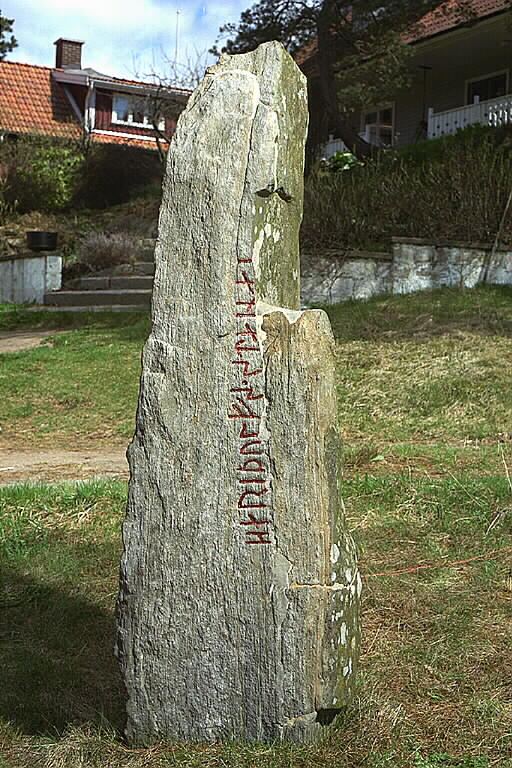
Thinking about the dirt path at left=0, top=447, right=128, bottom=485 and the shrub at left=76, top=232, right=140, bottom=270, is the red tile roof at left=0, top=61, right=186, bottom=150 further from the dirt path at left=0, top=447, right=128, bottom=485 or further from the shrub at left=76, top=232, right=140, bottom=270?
the dirt path at left=0, top=447, right=128, bottom=485

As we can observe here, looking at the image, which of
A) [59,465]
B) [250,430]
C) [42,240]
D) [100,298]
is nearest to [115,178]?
[42,240]

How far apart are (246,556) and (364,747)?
2.23ft

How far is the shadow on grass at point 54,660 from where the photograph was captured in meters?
3.06

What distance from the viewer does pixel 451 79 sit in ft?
74.8

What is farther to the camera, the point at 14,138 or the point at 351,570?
the point at 14,138

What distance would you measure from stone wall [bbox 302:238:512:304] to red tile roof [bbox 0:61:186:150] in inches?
611

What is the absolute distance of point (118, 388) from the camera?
350 inches

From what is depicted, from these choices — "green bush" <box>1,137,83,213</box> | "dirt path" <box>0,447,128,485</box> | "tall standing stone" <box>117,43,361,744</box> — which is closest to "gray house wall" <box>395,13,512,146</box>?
"green bush" <box>1,137,83,213</box>

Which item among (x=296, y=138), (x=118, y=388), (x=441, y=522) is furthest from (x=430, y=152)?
(x=296, y=138)

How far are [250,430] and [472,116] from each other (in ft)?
58.6

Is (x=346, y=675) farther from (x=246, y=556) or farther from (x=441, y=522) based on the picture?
(x=441, y=522)

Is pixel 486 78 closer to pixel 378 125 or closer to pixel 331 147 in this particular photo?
pixel 378 125

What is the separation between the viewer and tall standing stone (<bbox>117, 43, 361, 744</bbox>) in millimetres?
2691

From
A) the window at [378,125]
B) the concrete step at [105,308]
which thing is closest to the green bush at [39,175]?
the concrete step at [105,308]
